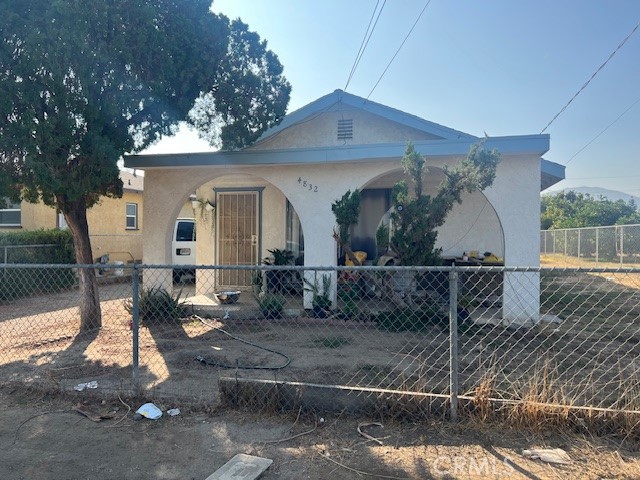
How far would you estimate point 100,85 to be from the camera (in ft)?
20.9

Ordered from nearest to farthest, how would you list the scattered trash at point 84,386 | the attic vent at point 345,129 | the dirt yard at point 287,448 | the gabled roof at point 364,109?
the dirt yard at point 287,448 → the scattered trash at point 84,386 → the gabled roof at point 364,109 → the attic vent at point 345,129

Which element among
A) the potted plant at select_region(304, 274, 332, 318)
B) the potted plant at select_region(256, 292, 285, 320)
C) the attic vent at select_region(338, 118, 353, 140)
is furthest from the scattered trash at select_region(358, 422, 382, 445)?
the attic vent at select_region(338, 118, 353, 140)

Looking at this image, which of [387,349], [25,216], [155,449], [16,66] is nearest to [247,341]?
[387,349]

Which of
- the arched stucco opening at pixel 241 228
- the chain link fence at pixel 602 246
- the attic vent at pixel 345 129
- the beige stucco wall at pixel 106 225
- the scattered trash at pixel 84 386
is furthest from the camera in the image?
the chain link fence at pixel 602 246

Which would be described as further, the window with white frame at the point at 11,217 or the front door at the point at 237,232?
the window with white frame at the point at 11,217

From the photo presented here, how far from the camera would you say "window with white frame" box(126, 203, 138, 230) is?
19.2 meters

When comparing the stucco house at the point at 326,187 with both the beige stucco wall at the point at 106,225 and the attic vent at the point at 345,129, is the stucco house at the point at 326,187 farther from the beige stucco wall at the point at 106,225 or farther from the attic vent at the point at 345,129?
the beige stucco wall at the point at 106,225

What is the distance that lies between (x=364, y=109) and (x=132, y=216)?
13.7m

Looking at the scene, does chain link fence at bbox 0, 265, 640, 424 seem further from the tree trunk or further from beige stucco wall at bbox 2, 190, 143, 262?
beige stucco wall at bbox 2, 190, 143, 262

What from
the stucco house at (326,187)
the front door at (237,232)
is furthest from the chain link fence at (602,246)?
the front door at (237,232)

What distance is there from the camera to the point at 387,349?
629 centimetres

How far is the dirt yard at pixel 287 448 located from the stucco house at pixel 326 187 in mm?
4687

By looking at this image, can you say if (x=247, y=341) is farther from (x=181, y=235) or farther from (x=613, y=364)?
(x=181, y=235)

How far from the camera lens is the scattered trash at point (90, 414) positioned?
4.01 metres
